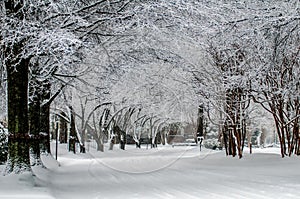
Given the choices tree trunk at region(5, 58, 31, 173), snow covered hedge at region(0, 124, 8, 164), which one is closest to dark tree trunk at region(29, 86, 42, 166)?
snow covered hedge at region(0, 124, 8, 164)

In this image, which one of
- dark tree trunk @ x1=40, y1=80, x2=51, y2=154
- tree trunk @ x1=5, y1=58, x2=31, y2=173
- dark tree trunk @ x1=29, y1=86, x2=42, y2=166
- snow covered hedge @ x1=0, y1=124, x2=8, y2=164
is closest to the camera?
tree trunk @ x1=5, y1=58, x2=31, y2=173

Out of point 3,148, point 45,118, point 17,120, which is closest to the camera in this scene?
point 17,120

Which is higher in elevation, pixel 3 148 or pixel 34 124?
pixel 34 124

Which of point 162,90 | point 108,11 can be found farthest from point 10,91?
point 162,90

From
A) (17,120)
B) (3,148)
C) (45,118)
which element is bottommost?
(3,148)

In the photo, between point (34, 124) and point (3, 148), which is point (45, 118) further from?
point (3, 148)

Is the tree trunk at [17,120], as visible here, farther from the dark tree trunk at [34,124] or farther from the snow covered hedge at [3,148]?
the snow covered hedge at [3,148]

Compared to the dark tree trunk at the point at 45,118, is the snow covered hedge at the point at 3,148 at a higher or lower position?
lower

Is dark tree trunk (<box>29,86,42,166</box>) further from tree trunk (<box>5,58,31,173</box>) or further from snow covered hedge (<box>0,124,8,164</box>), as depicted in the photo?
tree trunk (<box>5,58,31,173</box>)

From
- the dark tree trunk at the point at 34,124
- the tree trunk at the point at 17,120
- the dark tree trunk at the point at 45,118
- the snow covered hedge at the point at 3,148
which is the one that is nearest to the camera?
the tree trunk at the point at 17,120

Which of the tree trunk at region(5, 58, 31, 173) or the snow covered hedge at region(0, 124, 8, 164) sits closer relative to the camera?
the tree trunk at region(5, 58, 31, 173)

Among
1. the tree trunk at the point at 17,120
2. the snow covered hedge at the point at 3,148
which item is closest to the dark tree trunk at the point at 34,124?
the snow covered hedge at the point at 3,148

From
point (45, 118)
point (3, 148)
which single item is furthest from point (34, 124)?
point (45, 118)

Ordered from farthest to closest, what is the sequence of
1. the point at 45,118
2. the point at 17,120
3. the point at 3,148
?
1. the point at 45,118
2. the point at 3,148
3. the point at 17,120
